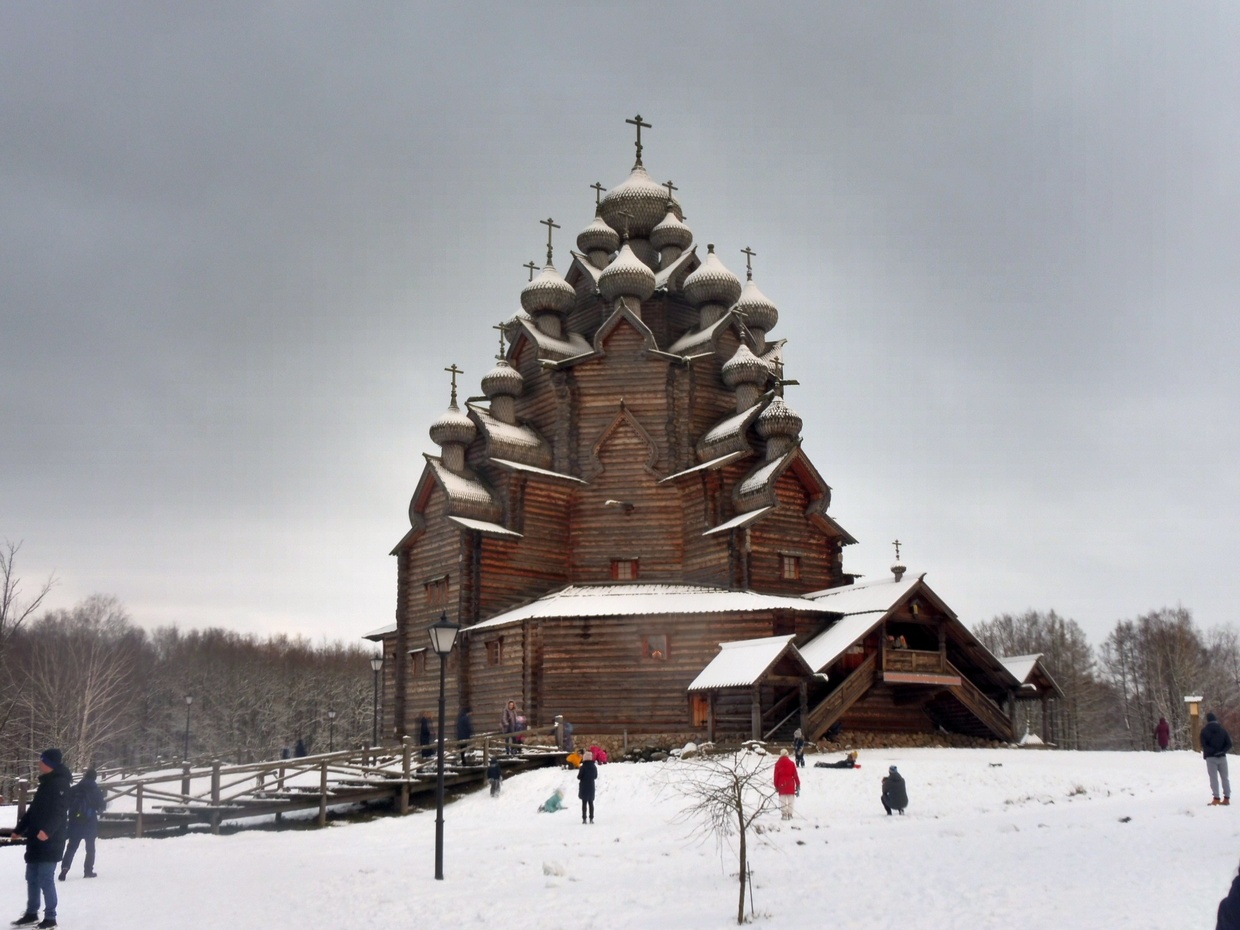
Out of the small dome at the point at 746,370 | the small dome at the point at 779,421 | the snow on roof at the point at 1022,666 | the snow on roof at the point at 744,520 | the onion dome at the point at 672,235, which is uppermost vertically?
the onion dome at the point at 672,235

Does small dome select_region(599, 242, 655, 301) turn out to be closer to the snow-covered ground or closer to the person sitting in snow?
the snow-covered ground

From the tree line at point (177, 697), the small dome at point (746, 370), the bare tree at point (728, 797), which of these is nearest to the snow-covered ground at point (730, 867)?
the bare tree at point (728, 797)

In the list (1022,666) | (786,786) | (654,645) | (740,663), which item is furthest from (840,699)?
(786,786)

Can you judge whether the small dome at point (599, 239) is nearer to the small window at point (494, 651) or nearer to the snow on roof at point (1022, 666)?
the small window at point (494, 651)

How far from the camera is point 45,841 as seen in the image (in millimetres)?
11531

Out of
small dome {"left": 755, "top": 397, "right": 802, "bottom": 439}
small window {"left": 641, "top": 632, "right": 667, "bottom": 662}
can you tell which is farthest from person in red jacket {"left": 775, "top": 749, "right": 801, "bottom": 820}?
small dome {"left": 755, "top": 397, "right": 802, "bottom": 439}

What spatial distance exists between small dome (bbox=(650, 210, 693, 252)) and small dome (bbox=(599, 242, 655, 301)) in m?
3.44

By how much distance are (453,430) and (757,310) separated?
1243cm

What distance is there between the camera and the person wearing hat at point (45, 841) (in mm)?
11570

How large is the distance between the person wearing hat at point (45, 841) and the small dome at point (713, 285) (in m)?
31.7

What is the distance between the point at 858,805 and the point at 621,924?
9758mm

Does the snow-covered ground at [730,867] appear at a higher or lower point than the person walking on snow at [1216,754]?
lower

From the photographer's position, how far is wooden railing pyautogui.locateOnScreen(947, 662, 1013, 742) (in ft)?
105

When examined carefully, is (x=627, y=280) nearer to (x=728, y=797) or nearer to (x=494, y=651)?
(x=494, y=651)
